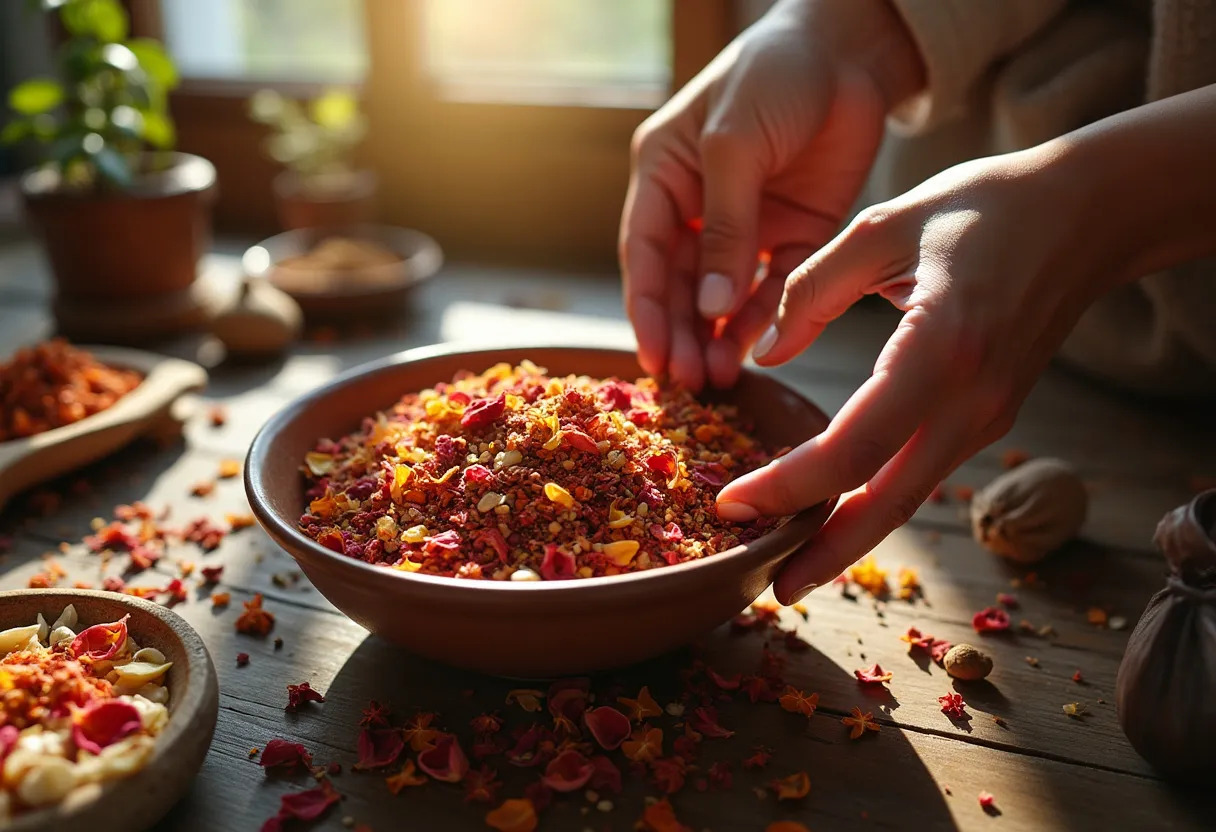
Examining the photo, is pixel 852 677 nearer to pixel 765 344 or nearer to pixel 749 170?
pixel 765 344

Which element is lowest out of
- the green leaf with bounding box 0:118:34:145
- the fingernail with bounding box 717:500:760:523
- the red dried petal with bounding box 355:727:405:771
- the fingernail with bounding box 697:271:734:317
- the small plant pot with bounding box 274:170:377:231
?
the red dried petal with bounding box 355:727:405:771

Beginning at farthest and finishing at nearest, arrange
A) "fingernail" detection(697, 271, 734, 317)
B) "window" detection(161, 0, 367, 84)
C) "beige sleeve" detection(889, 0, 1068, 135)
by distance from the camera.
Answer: "window" detection(161, 0, 367, 84)
"beige sleeve" detection(889, 0, 1068, 135)
"fingernail" detection(697, 271, 734, 317)

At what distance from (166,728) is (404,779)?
0.17m

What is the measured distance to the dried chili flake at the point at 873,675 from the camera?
0.83 m

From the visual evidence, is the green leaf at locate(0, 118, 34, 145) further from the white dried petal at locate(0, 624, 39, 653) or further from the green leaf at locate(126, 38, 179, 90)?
the white dried petal at locate(0, 624, 39, 653)

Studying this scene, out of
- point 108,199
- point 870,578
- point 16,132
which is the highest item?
point 16,132

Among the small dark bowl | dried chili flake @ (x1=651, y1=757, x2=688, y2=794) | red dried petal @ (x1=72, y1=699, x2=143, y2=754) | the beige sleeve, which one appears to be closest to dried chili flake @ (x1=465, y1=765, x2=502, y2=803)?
dried chili flake @ (x1=651, y1=757, x2=688, y2=794)

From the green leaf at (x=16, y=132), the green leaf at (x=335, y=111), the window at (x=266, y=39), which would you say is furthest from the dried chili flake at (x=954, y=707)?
the window at (x=266, y=39)

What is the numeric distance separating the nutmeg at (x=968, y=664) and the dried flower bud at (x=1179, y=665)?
0.37 feet

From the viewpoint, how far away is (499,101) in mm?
2049

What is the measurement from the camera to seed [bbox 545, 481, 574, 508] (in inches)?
31.0

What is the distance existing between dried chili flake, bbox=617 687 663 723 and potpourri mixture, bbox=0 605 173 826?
1.09ft

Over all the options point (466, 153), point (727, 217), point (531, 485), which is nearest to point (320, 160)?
point (466, 153)

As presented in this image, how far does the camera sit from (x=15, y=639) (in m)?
0.76
